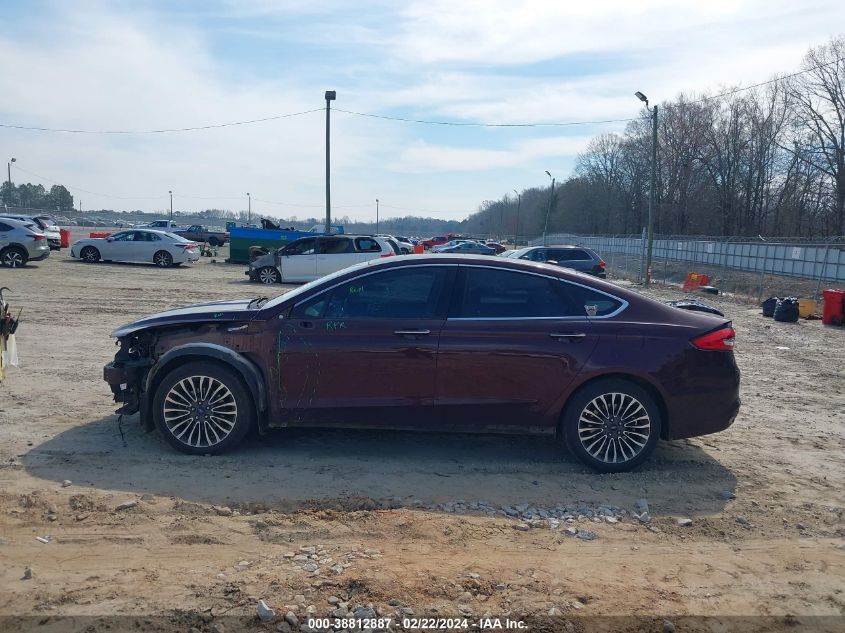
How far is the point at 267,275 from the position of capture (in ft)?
75.7

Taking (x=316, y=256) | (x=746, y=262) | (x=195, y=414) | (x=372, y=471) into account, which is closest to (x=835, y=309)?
(x=316, y=256)

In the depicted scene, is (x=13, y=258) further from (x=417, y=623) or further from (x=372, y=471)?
(x=417, y=623)

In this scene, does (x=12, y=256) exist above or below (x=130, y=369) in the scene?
below

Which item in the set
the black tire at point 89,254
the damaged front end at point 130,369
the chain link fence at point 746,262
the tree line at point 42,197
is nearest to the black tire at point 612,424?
the damaged front end at point 130,369

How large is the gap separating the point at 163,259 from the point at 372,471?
2598 centimetres

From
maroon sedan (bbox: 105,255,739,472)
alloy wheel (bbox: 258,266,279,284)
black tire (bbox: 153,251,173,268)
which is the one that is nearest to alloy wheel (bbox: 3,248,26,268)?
black tire (bbox: 153,251,173,268)

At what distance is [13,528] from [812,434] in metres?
6.66

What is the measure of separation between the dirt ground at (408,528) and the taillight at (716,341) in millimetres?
991

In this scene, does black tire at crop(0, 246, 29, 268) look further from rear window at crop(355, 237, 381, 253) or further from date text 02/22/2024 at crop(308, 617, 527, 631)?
date text 02/22/2024 at crop(308, 617, 527, 631)

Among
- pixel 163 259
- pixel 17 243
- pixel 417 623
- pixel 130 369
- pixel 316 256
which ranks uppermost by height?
pixel 17 243

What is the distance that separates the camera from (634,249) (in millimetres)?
46625

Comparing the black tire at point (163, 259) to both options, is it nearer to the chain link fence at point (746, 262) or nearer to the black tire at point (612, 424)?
the chain link fence at point (746, 262)

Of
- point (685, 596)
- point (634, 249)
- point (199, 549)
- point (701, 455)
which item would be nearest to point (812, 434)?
point (701, 455)

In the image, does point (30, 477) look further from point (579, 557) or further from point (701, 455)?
point (701, 455)
